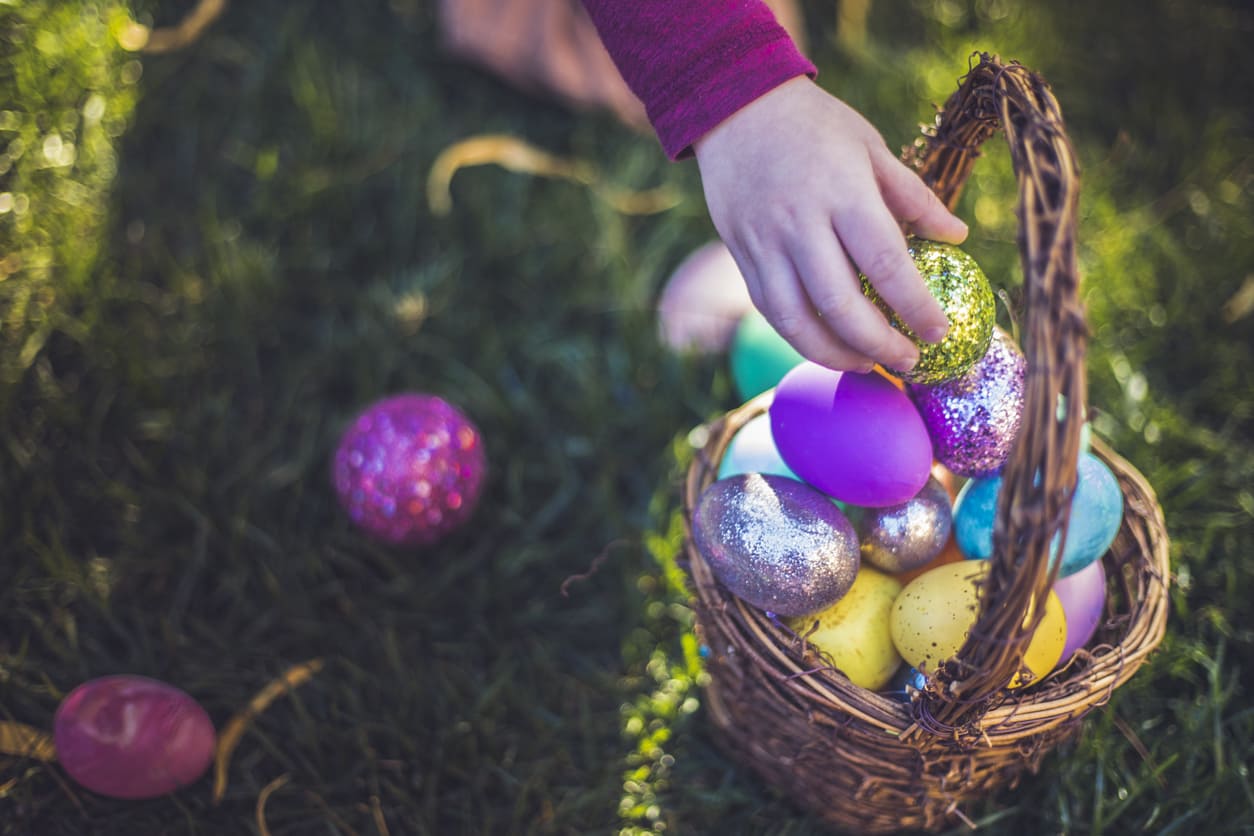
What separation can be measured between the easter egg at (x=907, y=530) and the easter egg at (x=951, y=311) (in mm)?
173

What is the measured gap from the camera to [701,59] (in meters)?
1.11

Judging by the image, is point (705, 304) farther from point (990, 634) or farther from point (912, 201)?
point (990, 634)

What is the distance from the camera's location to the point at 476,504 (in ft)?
5.69

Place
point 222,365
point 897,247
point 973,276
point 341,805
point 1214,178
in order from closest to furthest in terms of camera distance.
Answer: point 897,247 → point 973,276 → point 341,805 → point 222,365 → point 1214,178

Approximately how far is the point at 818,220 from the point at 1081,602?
0.68 meters

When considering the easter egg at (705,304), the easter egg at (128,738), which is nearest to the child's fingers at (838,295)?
the easter egg at (705,304)

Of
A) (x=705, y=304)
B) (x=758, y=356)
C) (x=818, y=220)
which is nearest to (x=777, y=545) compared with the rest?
(x=818, y=220)

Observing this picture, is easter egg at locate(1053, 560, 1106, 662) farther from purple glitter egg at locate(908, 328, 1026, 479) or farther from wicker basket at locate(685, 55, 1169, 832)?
purple glitter egg at locate(908, 328, 1026, 479)

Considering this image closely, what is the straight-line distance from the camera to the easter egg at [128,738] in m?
1.28

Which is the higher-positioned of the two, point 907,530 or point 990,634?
point 990,634

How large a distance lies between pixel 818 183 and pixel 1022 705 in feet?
2.15

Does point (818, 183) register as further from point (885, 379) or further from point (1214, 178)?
point (1214, 178)

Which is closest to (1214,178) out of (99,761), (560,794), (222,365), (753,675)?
(753,675)

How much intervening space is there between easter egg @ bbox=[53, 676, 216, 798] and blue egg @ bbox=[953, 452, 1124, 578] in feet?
3.78
